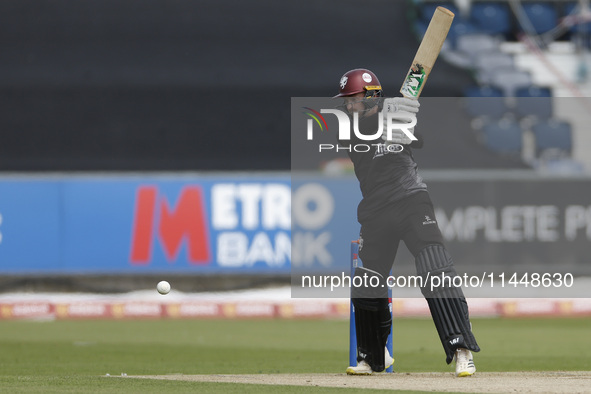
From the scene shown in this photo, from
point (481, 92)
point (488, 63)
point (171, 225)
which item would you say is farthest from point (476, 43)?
point (171, 225)

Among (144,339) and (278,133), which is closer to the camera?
(144,339)

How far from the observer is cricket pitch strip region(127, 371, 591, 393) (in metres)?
6.48

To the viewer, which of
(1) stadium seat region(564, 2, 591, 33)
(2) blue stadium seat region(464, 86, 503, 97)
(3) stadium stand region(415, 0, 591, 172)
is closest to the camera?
(3) stadium stand region(415, 0, 591, 172)

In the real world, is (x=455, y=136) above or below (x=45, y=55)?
below

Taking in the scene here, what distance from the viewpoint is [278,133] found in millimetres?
19656

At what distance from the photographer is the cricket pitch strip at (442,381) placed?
255 inches

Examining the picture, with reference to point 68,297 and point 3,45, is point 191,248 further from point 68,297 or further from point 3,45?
point 3,45

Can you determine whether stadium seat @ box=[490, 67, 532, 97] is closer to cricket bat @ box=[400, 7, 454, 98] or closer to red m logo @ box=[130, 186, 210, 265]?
red m logo @ box=[130, 186, 210, 265]

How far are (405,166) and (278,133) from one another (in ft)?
41.3

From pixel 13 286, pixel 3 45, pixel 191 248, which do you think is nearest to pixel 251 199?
pixel 191 248

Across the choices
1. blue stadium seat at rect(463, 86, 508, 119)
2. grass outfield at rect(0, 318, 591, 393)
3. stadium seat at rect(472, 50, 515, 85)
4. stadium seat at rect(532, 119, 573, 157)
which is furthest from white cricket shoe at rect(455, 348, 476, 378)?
stadium seat at rect(472, 50, 515, 85)

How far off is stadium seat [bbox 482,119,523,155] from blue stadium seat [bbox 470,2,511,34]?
338 centimetres

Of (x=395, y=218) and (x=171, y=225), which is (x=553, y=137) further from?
(x=395, y=218)

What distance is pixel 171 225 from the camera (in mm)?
16312
